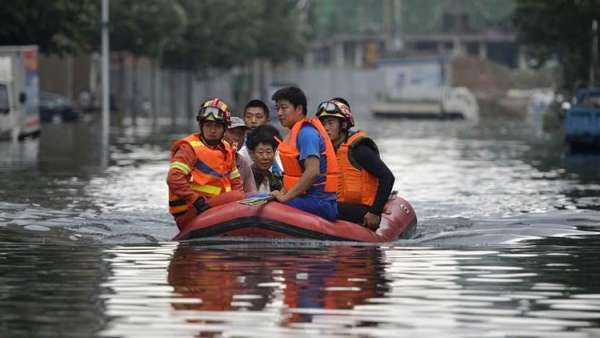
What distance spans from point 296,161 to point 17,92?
119 ft

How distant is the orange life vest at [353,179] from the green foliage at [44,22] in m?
39.8

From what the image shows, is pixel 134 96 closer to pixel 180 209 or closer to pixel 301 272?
pixel 180 209

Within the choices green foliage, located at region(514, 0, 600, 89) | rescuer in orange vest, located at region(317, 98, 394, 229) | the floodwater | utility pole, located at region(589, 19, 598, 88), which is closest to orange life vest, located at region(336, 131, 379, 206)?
rescuer in orange vest, located at region(317, 98, 394, 229)

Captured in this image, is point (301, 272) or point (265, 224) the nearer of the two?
point (301, 272)

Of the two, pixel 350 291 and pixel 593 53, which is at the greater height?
pixel 350 291

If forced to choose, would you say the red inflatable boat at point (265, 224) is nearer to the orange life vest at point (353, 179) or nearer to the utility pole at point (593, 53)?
the orange life vest at point (353, 179)

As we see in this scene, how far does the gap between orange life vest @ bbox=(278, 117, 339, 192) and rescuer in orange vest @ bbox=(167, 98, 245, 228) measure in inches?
24.7

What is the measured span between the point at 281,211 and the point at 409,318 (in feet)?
19.1

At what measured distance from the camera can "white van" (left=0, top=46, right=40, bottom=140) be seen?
52688mm

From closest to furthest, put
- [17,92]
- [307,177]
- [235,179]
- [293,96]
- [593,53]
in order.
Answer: [293,96]
[307,177]
[235,179]
[17,92]
[593,53]

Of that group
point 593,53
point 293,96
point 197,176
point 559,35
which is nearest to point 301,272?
point 293,96

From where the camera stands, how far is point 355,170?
18.8 meters

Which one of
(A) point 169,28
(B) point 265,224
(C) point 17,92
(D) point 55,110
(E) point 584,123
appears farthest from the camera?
(A) point 169,28

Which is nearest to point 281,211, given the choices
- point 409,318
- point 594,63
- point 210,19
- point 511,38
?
point 409,318
